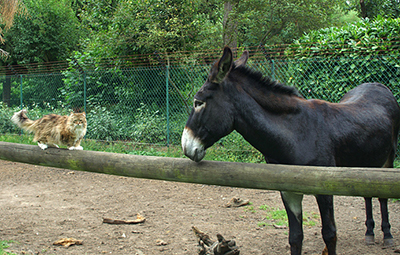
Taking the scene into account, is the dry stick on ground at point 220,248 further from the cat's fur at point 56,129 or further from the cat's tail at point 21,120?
the cat's tail at point 21,120

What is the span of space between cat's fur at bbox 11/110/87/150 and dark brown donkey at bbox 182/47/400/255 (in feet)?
7.89

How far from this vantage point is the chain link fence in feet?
22.8

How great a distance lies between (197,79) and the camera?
9.25 metres

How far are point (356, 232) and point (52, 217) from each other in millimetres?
4411

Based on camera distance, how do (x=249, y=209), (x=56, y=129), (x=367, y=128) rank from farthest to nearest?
1. (x=249, y=209)
2. (x=56, y=129)
3. (x=367, y=128)

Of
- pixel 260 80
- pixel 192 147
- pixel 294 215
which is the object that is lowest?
pixel 294 215

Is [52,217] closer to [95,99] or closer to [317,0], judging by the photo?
[95,99]

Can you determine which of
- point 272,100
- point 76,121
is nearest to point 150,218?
point 76,121

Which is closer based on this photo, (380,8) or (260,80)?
(260,80)

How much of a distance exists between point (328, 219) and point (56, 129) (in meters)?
3.43

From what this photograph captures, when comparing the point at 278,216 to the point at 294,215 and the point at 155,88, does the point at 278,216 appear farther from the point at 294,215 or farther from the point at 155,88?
the point at 155,88

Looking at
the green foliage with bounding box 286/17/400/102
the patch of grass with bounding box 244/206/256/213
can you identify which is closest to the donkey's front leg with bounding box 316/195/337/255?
the patch of grass with bounding box 244/206/256/213

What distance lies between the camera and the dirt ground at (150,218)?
4164mm

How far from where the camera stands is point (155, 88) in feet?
32.9
